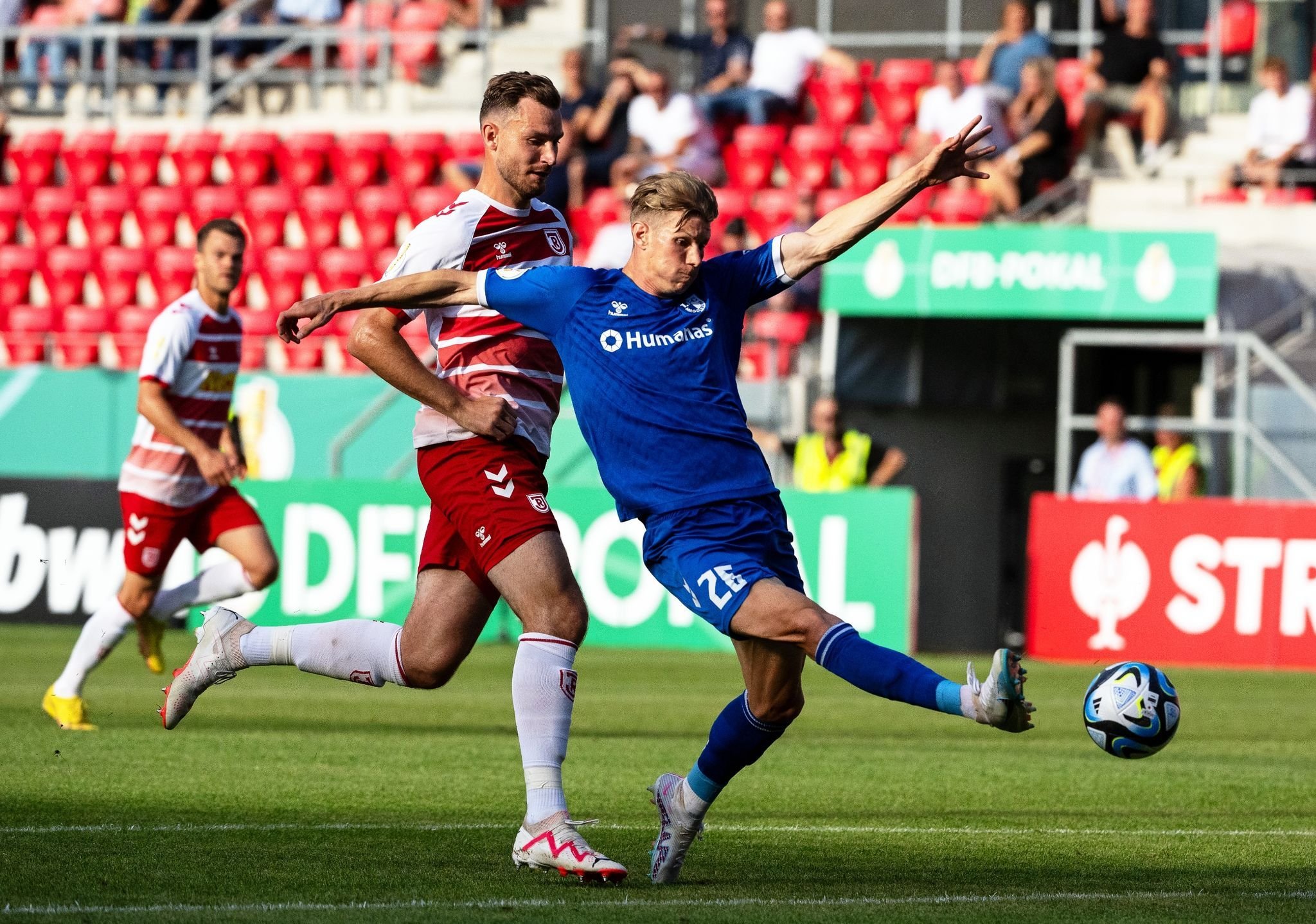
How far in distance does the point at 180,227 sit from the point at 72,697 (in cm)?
1313

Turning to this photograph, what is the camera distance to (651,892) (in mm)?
5422

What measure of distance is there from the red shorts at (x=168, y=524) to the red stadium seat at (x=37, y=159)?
13599 millimetres

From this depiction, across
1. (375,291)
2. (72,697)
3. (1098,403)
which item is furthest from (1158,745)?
(1098,403)

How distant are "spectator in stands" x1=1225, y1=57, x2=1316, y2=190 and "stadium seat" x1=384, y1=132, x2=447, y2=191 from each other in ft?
25.8

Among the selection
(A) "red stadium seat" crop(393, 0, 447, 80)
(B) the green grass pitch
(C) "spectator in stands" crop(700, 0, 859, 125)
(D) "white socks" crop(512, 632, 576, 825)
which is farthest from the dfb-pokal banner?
(D) "white socks" crop(512, 632, 576, 825)

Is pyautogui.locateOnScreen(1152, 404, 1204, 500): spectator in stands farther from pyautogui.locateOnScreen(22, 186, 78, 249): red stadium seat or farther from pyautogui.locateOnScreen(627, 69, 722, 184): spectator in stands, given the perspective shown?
pyautogui.locateOnScreen(22, 186, 78, 249): red stadium seat

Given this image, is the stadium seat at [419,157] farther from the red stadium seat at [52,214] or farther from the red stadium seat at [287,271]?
the red stadium seat at [52,214]

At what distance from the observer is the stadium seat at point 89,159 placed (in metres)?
22.2

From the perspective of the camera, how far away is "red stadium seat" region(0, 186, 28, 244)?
22156 millimetres

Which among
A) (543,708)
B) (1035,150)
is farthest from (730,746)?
(1035,150)

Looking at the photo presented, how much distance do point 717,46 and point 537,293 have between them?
14.7 metres

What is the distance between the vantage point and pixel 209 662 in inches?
258

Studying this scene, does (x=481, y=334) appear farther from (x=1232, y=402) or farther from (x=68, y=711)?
(x=1232, y=402)

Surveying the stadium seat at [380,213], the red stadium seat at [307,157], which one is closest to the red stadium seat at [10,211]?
the red stadium seat at [307,157]
